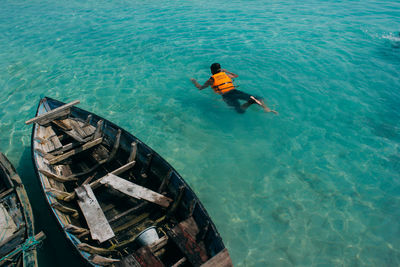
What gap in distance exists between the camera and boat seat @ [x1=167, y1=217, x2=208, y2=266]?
5.34 m

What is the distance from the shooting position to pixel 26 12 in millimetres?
26703

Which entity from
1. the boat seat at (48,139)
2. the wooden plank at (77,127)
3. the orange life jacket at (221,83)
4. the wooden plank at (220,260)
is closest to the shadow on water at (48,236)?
the boat seat at (48,139)

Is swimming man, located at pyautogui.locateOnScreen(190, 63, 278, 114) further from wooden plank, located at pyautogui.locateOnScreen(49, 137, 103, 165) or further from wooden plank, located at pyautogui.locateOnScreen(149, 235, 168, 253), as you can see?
wooden plank, located at pyautogui.locateOnScreen(149, 235, 168, 253)

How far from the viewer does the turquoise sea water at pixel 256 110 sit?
25.2ft

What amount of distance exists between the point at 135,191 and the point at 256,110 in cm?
778

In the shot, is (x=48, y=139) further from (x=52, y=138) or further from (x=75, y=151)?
(x=75, y=151)

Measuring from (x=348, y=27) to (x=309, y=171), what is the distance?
17807mm

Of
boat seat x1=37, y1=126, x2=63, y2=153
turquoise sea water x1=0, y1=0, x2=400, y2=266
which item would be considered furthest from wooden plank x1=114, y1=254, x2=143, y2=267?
boat seat x1=37, y1=126, x2=63, y2=153

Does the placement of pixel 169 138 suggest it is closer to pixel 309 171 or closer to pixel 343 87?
pixel 309 171

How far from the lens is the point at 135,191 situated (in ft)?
23.2

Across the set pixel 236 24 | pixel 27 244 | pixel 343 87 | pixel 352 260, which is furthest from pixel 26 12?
pixel 352 260

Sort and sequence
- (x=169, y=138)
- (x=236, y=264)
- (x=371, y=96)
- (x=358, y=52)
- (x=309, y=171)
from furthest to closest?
(x=358, y=52) < (x=371, y=96) < (x=169, y=138) < (x=309, y=171) < (x=236, y=264)

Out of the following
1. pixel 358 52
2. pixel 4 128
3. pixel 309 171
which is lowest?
pixel 309 171

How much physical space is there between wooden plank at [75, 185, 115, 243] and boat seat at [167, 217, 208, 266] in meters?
1.87
